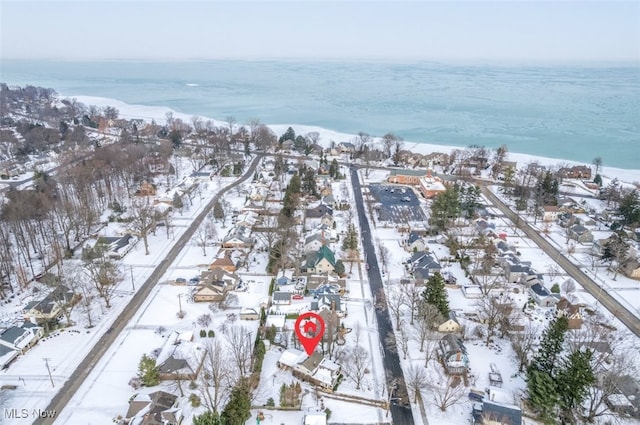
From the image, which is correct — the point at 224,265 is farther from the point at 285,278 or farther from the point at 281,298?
the point at 281,298

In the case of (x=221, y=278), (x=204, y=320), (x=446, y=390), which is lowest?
(x=446, y=390)

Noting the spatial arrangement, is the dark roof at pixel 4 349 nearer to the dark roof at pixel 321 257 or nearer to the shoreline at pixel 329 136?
the dark roof at pixel 321 257

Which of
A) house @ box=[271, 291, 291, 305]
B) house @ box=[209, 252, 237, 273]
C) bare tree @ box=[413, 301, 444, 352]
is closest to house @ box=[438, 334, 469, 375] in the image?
bare tree @ box=[413, 301, 444, 352]

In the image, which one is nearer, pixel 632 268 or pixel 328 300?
pixel 328 300

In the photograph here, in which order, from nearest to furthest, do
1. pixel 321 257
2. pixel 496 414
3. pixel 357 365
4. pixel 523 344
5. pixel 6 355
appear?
1. pixel 496 414
2. pixel 357 365
3. pixel 6 355
4. pixel 523 344
5. pixel 321 257

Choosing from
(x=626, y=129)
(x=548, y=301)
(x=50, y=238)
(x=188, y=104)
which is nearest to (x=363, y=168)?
(x=548, y=301)

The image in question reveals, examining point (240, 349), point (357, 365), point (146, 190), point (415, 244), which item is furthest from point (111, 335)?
point (146, 190)

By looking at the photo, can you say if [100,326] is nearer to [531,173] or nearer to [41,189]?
[41,189]
